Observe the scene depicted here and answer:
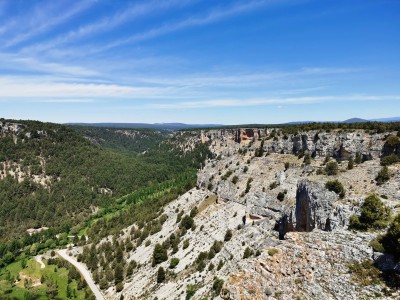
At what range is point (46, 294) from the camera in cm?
8494

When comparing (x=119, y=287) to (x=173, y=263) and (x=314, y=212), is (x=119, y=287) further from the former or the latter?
(x=314, y=212)

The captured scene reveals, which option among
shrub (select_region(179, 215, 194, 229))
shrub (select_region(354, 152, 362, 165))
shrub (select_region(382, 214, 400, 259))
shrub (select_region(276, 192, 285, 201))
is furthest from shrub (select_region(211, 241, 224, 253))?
shrub (select_region(382, 214, 400, 259))

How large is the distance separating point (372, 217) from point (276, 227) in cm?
2761

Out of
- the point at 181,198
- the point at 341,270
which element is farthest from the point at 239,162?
the point at 341,270

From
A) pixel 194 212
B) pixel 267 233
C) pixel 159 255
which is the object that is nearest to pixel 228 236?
pixel 267 233

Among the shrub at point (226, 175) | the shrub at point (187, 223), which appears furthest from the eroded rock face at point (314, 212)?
the shrub at point (226, 175)

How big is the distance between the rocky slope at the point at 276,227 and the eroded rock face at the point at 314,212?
0.14 meters

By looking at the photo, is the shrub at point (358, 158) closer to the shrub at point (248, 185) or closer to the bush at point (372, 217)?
the shrub at point (248, 185)

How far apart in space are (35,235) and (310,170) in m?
117

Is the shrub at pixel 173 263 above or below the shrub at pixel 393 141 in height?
below

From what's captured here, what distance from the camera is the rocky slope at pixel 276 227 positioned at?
25.5 meters

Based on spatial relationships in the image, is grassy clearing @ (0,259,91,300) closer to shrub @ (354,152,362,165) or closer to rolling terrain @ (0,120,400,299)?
rolling terrain @ (0,120,400,299)

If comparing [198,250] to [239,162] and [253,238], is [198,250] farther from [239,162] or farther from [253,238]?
[239,162]

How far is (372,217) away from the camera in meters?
32.5
